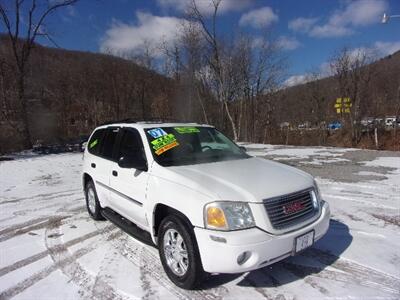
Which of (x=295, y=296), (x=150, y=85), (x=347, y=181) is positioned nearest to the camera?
(x=295, y=296)

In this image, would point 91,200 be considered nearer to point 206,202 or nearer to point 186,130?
point 186,130

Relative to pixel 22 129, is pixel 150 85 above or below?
above

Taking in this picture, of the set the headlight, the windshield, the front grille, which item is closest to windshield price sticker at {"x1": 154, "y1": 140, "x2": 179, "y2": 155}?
the windshield

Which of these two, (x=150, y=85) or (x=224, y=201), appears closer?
(x=224, y=201)

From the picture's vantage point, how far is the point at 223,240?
2.96 meters

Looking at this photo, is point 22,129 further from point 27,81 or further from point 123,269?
point 123,269

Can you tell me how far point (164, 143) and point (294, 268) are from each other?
2.12 m

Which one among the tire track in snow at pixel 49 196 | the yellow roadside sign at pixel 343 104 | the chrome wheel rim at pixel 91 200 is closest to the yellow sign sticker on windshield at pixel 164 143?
the chrome wheel rim at pixel 91 200

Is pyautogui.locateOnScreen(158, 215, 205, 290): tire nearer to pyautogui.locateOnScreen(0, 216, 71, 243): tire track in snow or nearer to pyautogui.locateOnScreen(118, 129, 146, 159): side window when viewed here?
pyautogui.locateOnScreen(118, 129, 146, 159): side window

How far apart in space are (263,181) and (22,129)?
67.0ft

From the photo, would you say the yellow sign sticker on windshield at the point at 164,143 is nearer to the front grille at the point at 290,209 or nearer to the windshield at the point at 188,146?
the windshield at the point at 188,146

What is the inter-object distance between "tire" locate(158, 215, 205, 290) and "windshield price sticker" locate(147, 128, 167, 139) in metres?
1.25

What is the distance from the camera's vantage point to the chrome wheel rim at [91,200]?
5.75 m

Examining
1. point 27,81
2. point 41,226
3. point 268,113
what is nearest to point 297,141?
point 268,113
